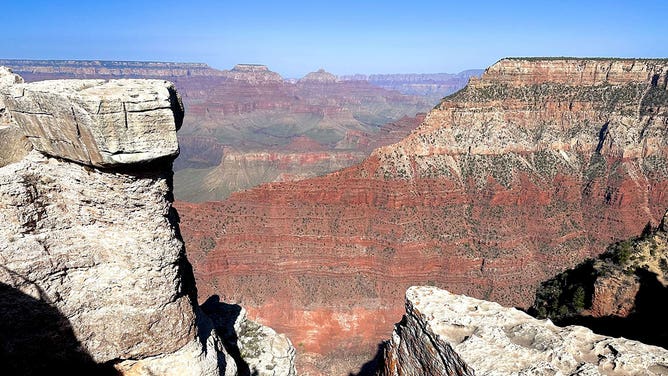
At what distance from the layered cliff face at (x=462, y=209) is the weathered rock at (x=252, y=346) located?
2284cm

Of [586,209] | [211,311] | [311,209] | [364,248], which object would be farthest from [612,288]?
[586,209]

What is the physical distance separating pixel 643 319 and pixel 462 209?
30.4 m

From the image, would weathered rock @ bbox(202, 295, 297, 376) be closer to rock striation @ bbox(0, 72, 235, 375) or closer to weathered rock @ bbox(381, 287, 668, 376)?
weathered rock @ bbox(381, 287, 668, 376)

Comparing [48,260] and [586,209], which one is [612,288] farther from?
[586,209]

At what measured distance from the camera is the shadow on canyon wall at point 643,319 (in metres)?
17.5

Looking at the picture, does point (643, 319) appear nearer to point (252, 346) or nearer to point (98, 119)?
point (252, 346)

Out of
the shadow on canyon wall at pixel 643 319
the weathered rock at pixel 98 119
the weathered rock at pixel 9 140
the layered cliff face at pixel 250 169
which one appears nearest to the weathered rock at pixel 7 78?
the weathered rock at pixel 9 140

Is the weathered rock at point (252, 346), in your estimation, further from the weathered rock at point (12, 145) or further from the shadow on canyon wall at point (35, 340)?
the weathered rock at point (12, 145)

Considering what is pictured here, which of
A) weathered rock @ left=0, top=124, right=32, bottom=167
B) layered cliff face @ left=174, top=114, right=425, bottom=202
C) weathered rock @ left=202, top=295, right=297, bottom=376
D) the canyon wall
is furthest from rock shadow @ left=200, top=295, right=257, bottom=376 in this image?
layered cliff face @ left=174, top=114, right=425, bottom=202

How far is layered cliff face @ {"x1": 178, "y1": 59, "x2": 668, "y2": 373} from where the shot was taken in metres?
41.5

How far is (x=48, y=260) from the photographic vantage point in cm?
887

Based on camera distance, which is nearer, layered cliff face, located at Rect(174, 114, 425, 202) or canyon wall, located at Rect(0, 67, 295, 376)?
canyon wall, located at Rect(0, 67, 295, 376)

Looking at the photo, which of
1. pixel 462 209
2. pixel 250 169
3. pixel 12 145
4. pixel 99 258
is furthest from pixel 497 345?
pixel 250 169

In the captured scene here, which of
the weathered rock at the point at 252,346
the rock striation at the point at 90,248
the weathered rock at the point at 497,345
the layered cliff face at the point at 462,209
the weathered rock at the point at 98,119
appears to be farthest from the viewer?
the layered cliff face at the point at 462,209
